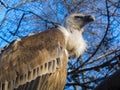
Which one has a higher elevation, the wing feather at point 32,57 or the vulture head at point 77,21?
the vulture head at point 77,21

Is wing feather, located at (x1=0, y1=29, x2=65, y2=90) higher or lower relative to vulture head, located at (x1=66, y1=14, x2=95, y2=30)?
lower

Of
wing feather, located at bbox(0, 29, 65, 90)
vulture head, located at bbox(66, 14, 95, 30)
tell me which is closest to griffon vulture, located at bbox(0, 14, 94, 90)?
wing feather, located at bbox(0, 29, 65, 90)

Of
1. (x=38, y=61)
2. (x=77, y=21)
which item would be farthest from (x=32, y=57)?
(x=77, y=21)

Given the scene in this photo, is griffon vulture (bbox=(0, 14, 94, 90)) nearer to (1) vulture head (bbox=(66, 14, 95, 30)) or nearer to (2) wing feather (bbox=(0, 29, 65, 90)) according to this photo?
(2) wing feather (bbox=(0, 29, 65, 90))

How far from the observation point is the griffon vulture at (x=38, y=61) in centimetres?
516

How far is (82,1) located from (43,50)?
3.49 meters

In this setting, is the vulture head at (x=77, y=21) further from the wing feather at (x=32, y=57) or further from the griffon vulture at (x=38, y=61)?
the wing feather at (x=32, y=57)

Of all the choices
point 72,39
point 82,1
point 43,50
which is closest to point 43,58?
point 43,50

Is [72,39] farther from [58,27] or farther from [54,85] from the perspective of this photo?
[54,85]

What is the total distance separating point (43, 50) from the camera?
5.40m

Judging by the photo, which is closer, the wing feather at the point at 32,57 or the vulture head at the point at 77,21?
the wing feather at the point at 32,57

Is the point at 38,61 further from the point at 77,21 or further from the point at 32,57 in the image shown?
the point at 77,21

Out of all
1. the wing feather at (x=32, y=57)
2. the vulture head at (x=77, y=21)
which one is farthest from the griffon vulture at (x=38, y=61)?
the vulture head at (x=77, y=21)

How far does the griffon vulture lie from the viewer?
16.9ft
